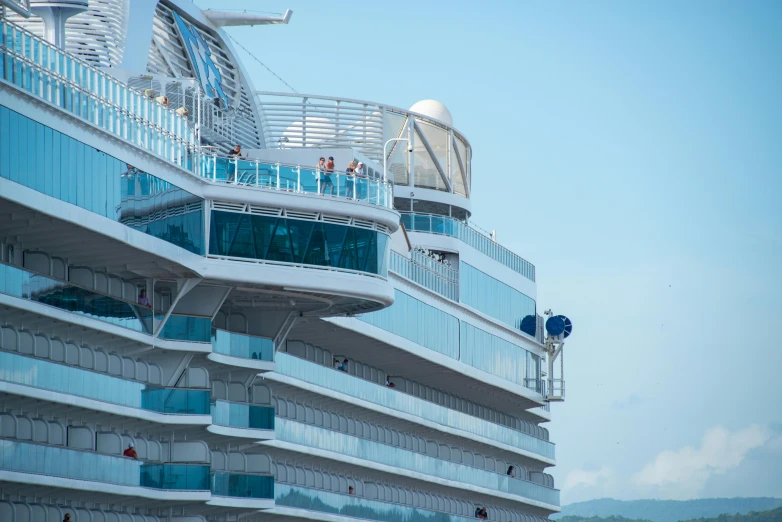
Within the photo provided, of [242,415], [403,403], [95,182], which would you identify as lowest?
[242,415]

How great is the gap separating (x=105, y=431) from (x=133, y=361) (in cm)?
212

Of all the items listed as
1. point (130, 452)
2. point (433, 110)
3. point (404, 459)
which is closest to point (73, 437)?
point (130, 452)

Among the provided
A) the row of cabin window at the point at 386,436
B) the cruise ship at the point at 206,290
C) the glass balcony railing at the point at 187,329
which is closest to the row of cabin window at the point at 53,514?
the cruise ship at the point at 206,290

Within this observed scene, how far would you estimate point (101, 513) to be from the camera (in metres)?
42.8

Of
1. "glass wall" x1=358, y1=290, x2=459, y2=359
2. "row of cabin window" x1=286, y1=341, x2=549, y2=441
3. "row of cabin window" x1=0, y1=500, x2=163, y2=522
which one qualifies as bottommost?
"row of cabin window" x1=0, y1=500, x2=163, y2=522

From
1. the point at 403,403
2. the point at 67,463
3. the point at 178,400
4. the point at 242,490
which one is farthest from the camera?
the point at 403,403

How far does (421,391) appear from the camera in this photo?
231 feet

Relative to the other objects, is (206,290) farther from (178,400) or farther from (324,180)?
(324,180)

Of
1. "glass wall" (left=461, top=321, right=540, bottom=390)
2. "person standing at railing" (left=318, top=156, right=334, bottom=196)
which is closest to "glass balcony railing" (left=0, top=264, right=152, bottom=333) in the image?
"person standing at railing" (left=318, top=156, right=334, bottom=196)

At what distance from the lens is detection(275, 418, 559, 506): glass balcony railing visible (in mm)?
55084

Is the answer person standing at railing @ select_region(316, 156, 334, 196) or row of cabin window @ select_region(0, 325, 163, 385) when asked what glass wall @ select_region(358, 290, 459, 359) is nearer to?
person standing at railing @ select_region(316, 156, 334, 196)

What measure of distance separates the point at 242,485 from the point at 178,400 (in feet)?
14.8

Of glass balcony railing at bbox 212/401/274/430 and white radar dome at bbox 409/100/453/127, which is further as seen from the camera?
white radar dome at bbox 409/100/453/127

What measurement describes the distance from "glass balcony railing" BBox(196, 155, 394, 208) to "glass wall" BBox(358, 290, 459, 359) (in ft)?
36.5
